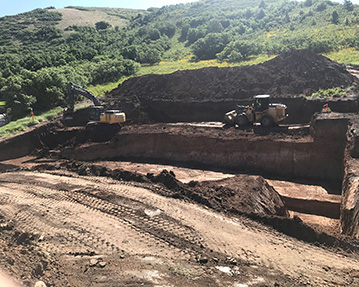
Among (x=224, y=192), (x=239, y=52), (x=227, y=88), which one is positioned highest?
(x=239, y=52)

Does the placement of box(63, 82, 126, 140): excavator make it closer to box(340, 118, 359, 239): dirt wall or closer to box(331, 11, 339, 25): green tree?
box(340, 118, 359, 239): dirt wall

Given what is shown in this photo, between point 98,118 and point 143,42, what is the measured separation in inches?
1984

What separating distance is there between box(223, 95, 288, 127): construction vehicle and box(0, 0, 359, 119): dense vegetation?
17735 millimetres

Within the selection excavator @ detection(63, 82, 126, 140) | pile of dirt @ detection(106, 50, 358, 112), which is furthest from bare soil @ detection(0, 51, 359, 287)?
pile of dirt @ detection(106, 50, 358, 112)

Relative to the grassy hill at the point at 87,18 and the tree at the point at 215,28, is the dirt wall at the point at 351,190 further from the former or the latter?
the grassy hill at the point at 87,18

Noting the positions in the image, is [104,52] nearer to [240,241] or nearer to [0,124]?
[0,124]

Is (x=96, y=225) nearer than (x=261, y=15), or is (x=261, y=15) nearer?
(x=96, y=225)

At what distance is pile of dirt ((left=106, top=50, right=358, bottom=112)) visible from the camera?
24480 millimetres

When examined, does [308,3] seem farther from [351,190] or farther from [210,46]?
[351,190]

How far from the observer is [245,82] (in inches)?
1053

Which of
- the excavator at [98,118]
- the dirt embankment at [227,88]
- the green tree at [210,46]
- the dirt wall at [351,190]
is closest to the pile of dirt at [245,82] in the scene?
the dirt embankment at [227,88]

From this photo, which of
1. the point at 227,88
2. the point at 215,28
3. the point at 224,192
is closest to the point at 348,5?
the point at 215,28

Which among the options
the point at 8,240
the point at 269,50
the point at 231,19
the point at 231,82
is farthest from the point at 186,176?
the point at 231,19

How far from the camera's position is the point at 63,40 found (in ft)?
221
